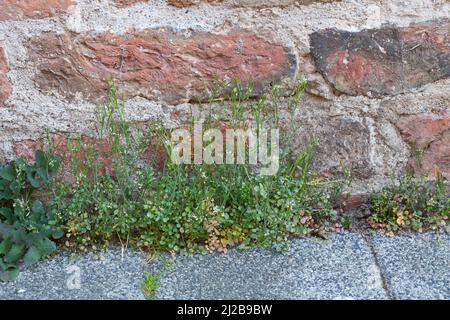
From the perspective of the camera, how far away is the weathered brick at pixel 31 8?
71.9 inches

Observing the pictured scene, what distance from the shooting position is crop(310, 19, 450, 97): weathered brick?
6.15ft

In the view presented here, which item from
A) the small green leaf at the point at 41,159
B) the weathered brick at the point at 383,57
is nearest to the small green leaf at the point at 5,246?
the small green leaf at the point at 41,159

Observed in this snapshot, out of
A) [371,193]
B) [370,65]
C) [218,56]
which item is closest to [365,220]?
[371,193]

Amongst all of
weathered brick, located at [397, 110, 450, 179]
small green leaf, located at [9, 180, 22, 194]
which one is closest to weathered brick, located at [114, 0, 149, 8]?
small green leaf, located at [9, 180, 22, 194]

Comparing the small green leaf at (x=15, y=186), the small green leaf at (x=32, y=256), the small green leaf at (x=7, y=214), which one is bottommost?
the small green leaf at (x=32, y=256)

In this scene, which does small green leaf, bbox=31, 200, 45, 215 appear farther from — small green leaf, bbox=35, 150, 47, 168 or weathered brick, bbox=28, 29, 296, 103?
weathered brick, bbox=28, 29, 296, 103

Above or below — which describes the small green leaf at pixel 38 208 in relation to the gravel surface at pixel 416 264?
above

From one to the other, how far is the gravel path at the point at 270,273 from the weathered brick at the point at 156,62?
497mm

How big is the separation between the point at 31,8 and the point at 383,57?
1050mm

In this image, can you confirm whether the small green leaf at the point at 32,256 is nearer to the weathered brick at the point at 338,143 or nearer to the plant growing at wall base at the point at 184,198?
the plant growing at wall base at the point at 184,198

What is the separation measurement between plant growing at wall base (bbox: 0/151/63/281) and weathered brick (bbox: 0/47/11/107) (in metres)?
0.20

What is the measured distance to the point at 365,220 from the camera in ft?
6.57

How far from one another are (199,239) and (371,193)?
1.90 ft

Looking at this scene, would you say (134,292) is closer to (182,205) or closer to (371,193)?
(182,205)
